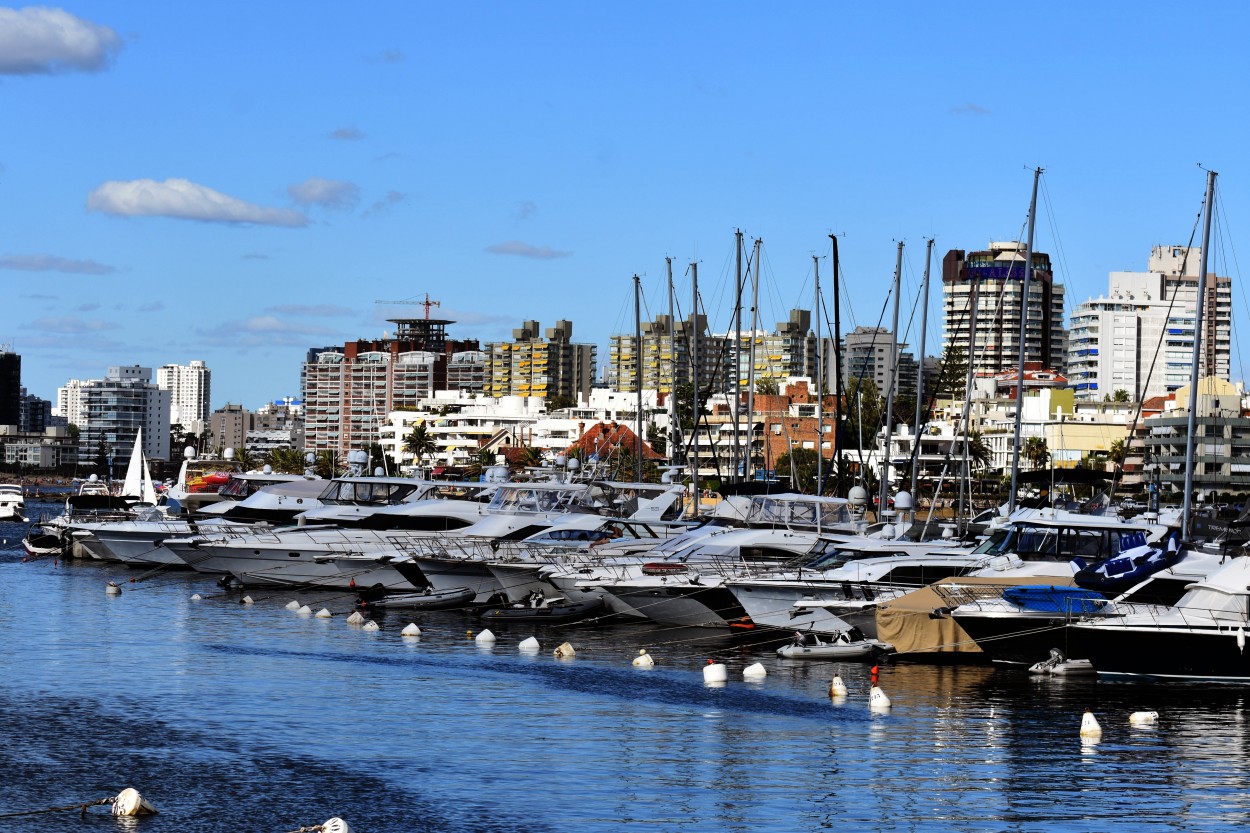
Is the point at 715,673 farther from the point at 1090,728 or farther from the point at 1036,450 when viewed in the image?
the point at 1036,450

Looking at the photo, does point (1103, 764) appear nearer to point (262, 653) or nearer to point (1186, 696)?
point (1186, 696)

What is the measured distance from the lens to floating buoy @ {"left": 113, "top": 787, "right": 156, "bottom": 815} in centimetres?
2366

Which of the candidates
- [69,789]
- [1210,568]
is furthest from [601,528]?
[69,789]

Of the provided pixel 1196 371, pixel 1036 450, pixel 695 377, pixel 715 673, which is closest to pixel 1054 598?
pixel 715 673

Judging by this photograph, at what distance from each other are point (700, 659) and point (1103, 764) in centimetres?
1357

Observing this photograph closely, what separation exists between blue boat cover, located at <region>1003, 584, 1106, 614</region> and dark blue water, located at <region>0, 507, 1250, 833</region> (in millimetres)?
1770

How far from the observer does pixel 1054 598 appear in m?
37.4

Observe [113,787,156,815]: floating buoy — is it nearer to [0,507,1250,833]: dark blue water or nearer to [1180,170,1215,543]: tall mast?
[0,507,1250,833]: dark blue water

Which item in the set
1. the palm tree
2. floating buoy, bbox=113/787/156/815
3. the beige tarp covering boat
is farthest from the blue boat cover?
the palm tree

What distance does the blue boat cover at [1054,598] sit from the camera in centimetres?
3725

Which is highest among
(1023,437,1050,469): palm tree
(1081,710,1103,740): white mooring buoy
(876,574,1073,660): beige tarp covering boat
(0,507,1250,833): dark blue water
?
(1023,437,1050,469): palm tree

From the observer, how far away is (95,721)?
Answer: 31.1m

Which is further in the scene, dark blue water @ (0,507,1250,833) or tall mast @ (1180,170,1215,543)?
tall mast @ (1180,170,1215,543)

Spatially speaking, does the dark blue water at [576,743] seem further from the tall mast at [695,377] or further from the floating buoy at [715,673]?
the tall mast at [695,377]
